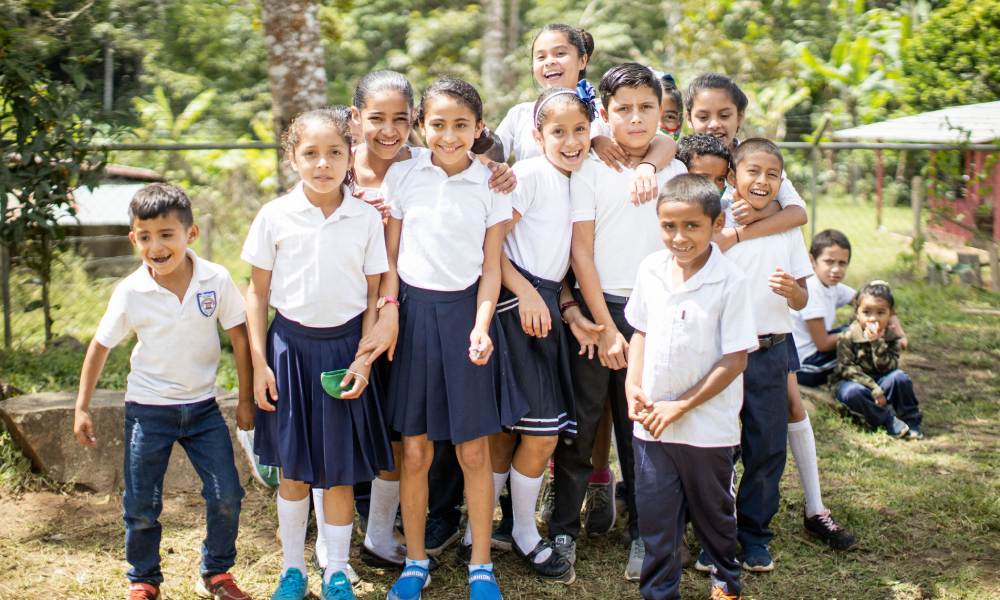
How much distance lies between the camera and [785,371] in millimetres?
3334

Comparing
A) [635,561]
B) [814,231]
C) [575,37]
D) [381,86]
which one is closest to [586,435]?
[635,561]

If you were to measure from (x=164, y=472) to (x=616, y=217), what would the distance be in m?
1.74

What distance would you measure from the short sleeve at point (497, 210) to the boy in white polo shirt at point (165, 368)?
2.87ft

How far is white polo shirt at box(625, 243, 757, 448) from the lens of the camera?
289 cm

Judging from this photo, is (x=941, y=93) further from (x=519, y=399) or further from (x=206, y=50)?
(x=206, y=50)

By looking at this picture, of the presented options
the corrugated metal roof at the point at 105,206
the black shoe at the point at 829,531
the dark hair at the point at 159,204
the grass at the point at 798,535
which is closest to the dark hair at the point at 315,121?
the dark hair at the point at 159,204

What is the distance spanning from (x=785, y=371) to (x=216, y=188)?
1030 cm

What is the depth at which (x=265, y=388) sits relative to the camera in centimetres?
301

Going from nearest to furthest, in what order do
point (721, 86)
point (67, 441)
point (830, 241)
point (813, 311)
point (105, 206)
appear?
1. point (721, 86)
2. point (67, 441)
3. point (813, 311)
4. point (830, 241)
5. point (105, 206)

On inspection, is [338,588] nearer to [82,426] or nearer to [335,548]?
[335,548]

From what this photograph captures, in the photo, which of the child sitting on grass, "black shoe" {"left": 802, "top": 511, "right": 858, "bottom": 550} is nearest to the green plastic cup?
"black shoe" {"left": 802, "top": 511, "right": 858, "bottom": 550}

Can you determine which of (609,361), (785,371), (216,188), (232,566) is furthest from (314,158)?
(216,188)

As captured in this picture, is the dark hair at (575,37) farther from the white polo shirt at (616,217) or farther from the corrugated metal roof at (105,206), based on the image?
the corrugated metal roof at (105,206)

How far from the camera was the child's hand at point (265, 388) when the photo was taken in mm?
3008
